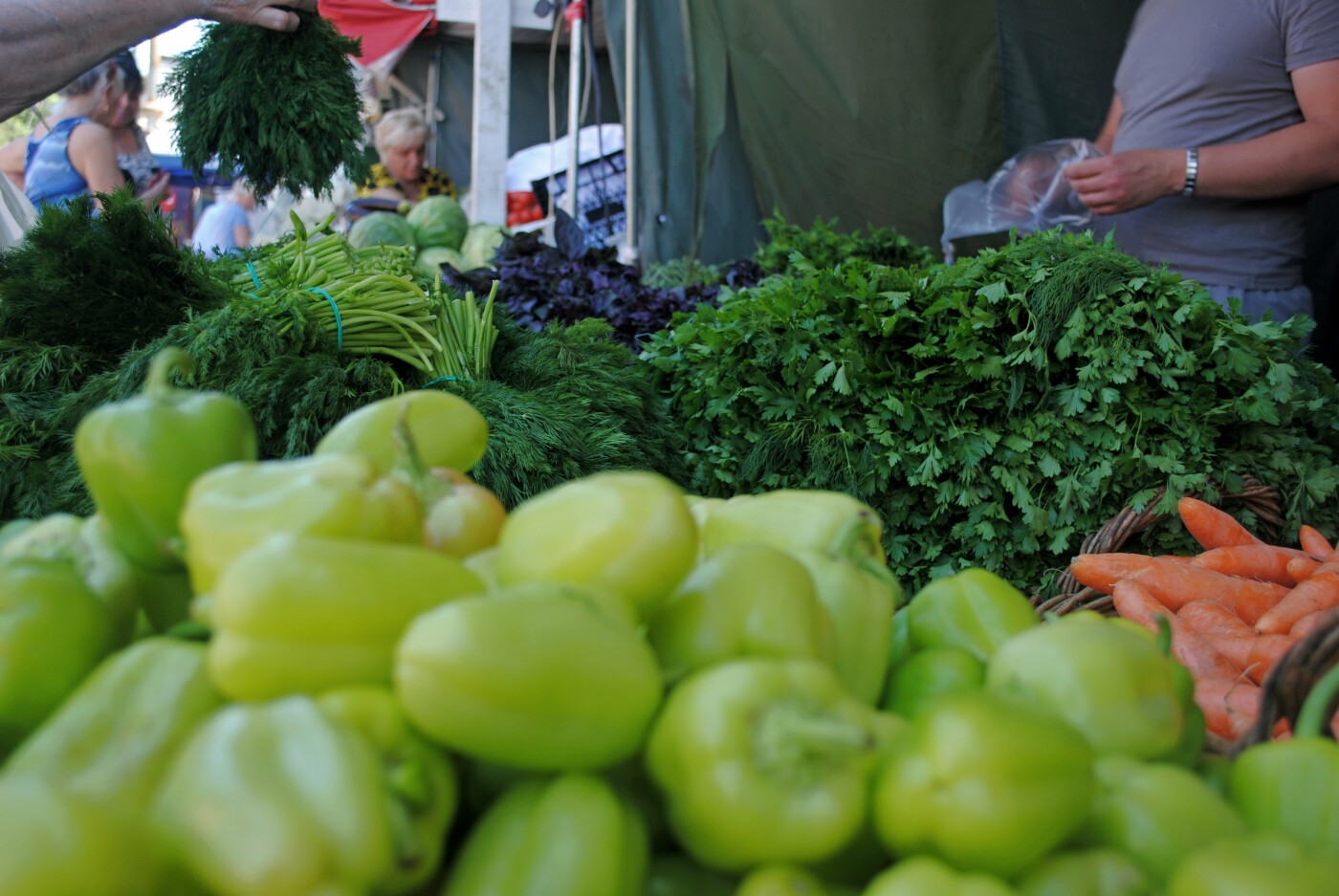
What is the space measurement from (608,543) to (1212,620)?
1.84 metres

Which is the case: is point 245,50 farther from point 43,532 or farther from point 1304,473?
point 1304,473

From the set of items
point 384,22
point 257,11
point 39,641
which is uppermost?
point 384,22

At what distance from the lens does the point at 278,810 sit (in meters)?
0.53

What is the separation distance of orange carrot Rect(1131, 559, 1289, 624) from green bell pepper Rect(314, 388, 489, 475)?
69.9 inches

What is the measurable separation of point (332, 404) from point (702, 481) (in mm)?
1114

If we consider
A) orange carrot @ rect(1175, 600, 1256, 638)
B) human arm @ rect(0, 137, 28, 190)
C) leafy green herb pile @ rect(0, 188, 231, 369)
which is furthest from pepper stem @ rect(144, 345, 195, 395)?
human arm @ rect(0, 137, 28, 190)

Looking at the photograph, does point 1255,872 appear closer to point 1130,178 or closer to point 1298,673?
point 1298,673

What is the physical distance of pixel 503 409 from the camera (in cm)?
225

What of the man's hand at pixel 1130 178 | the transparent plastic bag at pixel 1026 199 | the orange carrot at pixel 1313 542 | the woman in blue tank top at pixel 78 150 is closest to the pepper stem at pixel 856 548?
the orange carrot at pixel 1313 542

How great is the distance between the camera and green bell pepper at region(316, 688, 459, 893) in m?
0.57

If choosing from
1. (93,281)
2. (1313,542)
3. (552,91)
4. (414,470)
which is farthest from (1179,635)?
(552,91)

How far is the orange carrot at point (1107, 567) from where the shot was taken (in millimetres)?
2270

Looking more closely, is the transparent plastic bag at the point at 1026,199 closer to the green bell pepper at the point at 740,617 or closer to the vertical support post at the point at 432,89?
the green bell pepper at the point at 740,617

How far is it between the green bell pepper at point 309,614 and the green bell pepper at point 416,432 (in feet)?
0.48
